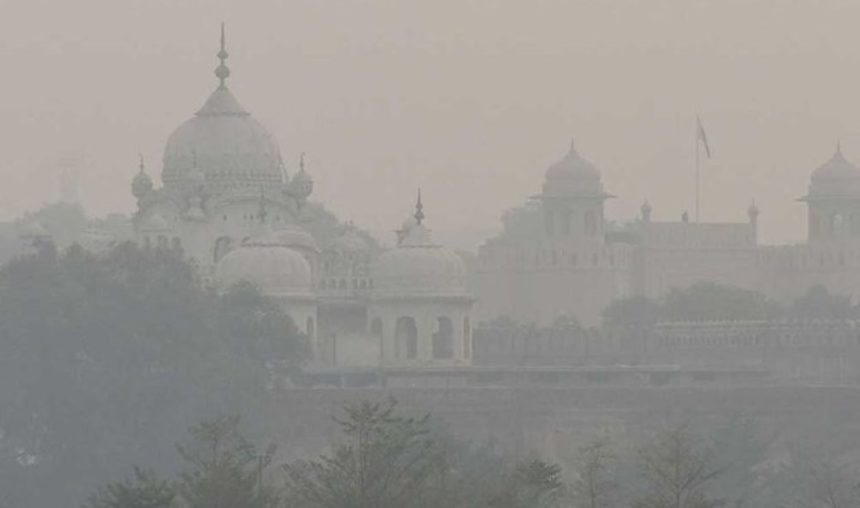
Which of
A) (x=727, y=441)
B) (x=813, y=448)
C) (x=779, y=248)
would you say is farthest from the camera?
(x=779, y=248)

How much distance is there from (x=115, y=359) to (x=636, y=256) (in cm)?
5120

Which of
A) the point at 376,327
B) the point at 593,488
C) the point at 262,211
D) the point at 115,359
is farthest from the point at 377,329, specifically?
the point at 593,488

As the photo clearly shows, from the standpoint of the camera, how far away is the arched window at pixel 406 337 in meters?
118

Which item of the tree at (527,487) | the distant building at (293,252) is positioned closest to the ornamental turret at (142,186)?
the distant building at (293,252)

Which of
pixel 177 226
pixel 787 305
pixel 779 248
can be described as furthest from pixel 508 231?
pixel 177 226

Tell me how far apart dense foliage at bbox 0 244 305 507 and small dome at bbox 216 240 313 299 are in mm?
2463

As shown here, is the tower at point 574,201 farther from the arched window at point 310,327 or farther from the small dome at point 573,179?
the arched window at point 310,327

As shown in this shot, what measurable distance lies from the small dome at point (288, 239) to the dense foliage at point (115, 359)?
418 centimetres

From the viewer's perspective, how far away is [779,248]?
16300cm

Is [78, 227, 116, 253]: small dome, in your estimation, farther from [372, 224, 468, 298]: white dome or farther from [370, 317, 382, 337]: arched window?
[372, 224, 468, 298]: white dome

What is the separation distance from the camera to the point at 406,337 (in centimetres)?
11888

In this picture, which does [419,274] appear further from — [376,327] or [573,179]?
[573,179]

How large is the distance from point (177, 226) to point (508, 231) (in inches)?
2827

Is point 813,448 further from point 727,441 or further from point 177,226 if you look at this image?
point 177,226
